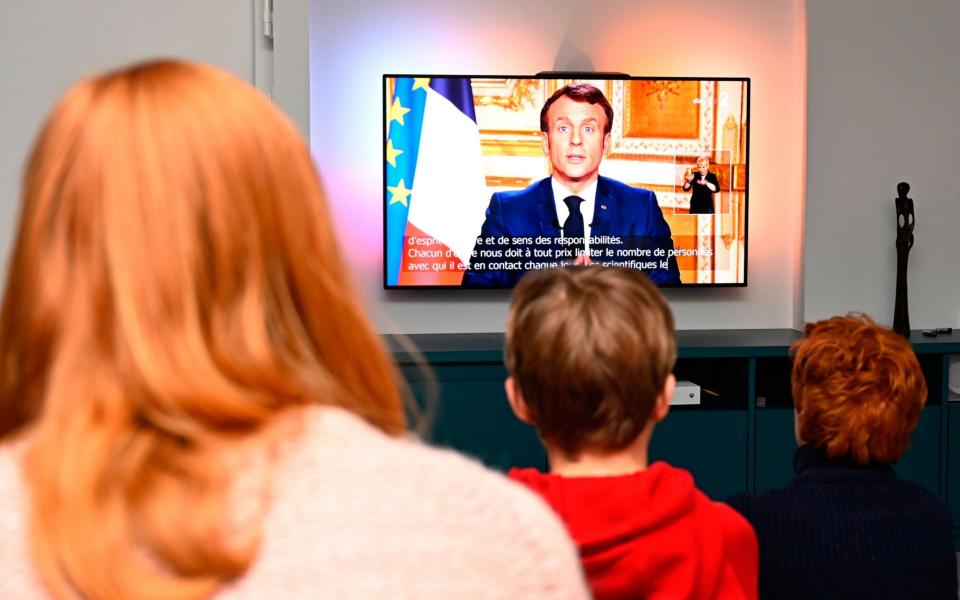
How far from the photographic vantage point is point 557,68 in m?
4.29

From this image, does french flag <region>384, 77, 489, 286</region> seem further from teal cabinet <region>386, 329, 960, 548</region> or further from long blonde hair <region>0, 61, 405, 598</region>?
long blonde hair <region>0, 61, 405, 598</region>

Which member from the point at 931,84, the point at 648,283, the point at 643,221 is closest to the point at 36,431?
the point at 648,283

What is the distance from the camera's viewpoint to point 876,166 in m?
4.42

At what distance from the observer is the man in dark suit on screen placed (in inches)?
163

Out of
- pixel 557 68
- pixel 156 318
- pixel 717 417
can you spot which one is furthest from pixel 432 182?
pixel 156 318

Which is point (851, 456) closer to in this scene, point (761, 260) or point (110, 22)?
point (110, 22)

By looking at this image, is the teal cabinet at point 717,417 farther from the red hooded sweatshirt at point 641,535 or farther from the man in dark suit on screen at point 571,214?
the red hooded sweatshirt at point 641,535

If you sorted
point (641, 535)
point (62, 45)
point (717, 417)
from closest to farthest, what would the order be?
1. point (641, 535)
2. point (62, 45)
3. point (717, 417)

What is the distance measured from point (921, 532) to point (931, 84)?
10.6ft

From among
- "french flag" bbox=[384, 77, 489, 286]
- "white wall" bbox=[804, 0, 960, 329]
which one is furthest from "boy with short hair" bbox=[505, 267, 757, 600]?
"white wall" bbox=[804, 0, 960, 329]

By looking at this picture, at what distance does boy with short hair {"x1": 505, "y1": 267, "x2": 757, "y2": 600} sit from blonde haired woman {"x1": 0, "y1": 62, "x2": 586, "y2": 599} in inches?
24.5

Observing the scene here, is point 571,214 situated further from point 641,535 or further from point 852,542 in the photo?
point 641,535

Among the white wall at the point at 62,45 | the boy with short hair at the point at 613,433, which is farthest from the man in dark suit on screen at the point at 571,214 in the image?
the boy with short hair at the point at 613,433

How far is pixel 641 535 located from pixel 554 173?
300cm
